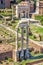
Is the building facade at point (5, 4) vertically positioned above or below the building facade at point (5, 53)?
above

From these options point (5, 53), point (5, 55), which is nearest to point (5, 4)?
point (5, 53)

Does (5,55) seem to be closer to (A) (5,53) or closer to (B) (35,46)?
(A) (5,53)

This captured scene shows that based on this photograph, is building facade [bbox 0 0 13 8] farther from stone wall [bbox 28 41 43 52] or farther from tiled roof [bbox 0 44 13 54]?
tiled roof [bbox 0 44 13 54]

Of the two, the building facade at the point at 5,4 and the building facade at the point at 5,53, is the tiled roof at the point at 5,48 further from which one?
the building facade at the point at 5,4

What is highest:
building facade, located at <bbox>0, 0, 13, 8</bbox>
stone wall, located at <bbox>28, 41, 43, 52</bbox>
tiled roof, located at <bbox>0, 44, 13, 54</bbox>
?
building facade, located at <bbox>0, 0, 13, 8</bbox>

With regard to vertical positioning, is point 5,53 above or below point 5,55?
above

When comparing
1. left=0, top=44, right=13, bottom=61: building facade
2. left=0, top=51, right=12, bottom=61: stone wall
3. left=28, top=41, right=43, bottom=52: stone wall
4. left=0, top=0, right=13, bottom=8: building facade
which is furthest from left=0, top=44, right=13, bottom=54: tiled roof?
left=0, top=0, right=13, bottom=8: building facade

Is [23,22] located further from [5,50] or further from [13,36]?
[13,36]

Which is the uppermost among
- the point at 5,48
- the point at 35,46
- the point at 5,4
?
the point at 5,4

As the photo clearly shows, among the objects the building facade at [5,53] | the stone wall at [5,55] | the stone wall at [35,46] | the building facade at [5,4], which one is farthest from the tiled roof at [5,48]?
the building facade at [5,4]

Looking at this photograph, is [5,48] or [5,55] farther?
[5,48]

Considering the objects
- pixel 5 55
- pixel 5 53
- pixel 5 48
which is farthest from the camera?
pixel 5 48
